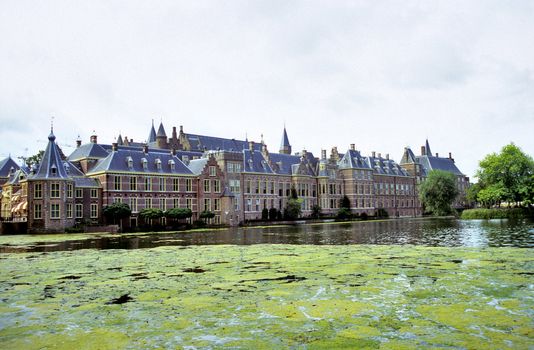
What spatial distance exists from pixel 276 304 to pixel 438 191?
7210cm

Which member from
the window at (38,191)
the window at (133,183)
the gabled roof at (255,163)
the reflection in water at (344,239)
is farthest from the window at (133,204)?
the gabled roof at (255,163)

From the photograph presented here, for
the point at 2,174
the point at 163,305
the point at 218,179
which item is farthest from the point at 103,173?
the point at 163,305

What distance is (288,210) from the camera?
7731 cm

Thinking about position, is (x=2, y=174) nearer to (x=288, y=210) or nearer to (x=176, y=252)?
(x=288, y=210)

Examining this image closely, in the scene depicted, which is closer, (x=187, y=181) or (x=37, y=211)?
(x=37, y=211)

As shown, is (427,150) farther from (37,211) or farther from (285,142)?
(37,211)

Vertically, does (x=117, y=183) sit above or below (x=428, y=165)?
below

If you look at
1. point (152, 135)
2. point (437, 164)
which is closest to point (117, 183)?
point (152, 135)

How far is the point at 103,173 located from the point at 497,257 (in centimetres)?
4707

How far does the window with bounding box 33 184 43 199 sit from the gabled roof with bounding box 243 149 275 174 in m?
29.4

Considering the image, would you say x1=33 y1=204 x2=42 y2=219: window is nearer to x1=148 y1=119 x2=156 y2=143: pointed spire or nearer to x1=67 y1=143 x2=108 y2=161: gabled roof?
x1=67 y1=143 x2=108 y2=161: gabled roof

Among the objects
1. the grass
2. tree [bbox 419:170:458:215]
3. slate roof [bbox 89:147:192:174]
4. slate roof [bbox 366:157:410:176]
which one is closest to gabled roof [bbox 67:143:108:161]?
slate roof [bbox 89:147:192:174]

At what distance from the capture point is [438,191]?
7881 cm

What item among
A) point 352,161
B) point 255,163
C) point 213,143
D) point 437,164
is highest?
point 213,143
